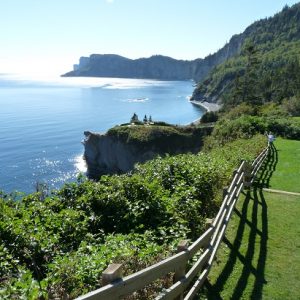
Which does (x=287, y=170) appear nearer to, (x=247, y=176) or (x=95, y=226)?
(x=247, y=176)

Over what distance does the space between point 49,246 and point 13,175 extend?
6532 centimetres

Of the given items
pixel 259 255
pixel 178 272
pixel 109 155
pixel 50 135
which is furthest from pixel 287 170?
pixel 50 135

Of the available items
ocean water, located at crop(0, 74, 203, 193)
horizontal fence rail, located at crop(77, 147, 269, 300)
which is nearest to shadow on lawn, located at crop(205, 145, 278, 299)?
horizontal fence rail, located at crop(77, 147, 269, 300)

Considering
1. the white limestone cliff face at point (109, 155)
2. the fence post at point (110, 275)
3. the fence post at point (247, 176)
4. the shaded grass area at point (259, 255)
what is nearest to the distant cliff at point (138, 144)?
the white limestone cliff face at point (109, 155)

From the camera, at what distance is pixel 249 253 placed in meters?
9.28

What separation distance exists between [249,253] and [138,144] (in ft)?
201

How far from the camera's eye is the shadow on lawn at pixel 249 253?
755 cm

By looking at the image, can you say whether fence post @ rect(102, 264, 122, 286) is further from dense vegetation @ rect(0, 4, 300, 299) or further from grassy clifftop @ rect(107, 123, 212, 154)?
grassy clifftop @ rect(107, 123, 212, 154)

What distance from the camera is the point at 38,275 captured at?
662 centimetres

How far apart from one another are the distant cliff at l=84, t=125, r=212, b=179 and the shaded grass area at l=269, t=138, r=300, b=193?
4061 centimetres

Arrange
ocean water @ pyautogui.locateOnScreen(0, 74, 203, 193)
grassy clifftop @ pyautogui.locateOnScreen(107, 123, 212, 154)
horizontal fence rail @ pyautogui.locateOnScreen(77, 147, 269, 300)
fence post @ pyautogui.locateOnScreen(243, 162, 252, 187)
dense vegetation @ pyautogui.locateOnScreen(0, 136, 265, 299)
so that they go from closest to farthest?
horizontal fence rail @ pyautogui.locateOnScreen(77, 147, 269, 300) → dense vegetation @ pyautogui.locateOnScreen(0, 136, 265, 299) → fence post @ pyautogui.locateOnScreen(243, 162, 252, 187) → ocean water @ pyautogui.locateOnScreen(0, 74, 203, 193) → grassy clifftop @ pyautogui.locateOnScreen(107, 123, 212, 154)

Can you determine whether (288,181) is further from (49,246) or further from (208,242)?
(49,246)

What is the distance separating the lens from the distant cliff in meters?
70.3

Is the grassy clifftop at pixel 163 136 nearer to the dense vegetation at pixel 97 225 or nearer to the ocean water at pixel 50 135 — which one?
the ocean water at pixel 50 135
